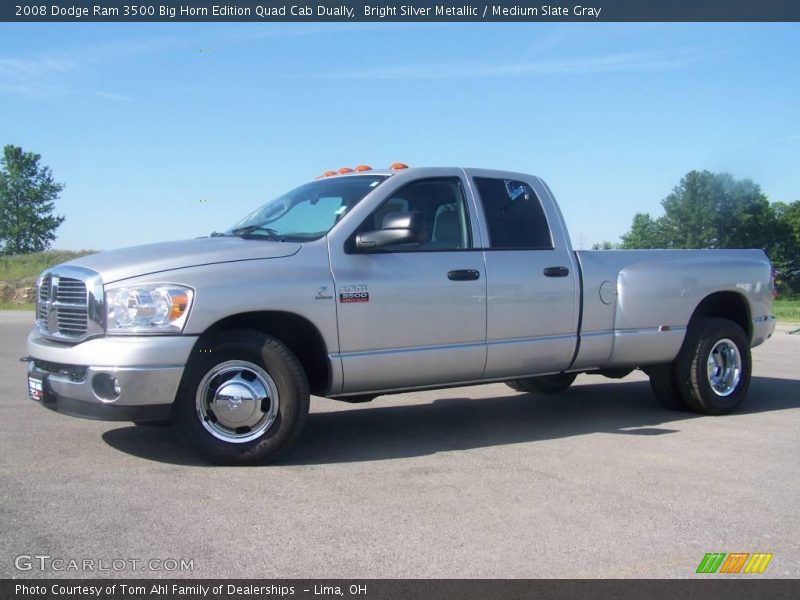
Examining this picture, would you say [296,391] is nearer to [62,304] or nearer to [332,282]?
[332,282]

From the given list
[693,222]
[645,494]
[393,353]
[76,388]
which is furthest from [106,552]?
[693,222]

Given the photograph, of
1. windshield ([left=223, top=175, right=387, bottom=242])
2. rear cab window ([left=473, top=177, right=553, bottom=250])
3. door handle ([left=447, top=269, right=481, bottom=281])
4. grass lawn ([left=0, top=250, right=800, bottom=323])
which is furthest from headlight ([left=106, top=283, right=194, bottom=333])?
grass lawn ([left=0, top=250, right=800, bottom=323])

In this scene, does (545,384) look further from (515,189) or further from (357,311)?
(357,311)

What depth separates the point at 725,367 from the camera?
7.52 metres

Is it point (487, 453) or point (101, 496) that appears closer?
point (101, 496)

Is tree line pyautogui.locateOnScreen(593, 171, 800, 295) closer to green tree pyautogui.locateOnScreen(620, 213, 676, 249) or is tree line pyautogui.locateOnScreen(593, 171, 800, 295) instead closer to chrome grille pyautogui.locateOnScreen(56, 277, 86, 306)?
green tree pyautogui.locateOnScreen(620, 213, 676, 249)

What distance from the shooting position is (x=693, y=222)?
63938mm

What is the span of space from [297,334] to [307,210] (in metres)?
0.99

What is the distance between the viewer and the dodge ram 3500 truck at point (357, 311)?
195 inches

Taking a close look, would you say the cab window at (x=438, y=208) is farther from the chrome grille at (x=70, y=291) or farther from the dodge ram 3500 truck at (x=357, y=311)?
the chrome grille at (x=70, y=291)

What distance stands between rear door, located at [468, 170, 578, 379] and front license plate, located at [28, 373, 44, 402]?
9.91ft

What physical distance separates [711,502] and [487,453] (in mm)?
1599

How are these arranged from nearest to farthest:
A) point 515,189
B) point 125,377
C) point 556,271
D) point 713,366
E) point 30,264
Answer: point 125,377
point 556,271
point 515,189
point 713,366
point 30,264

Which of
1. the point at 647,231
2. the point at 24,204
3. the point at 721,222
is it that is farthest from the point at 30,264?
the point at 647,231
